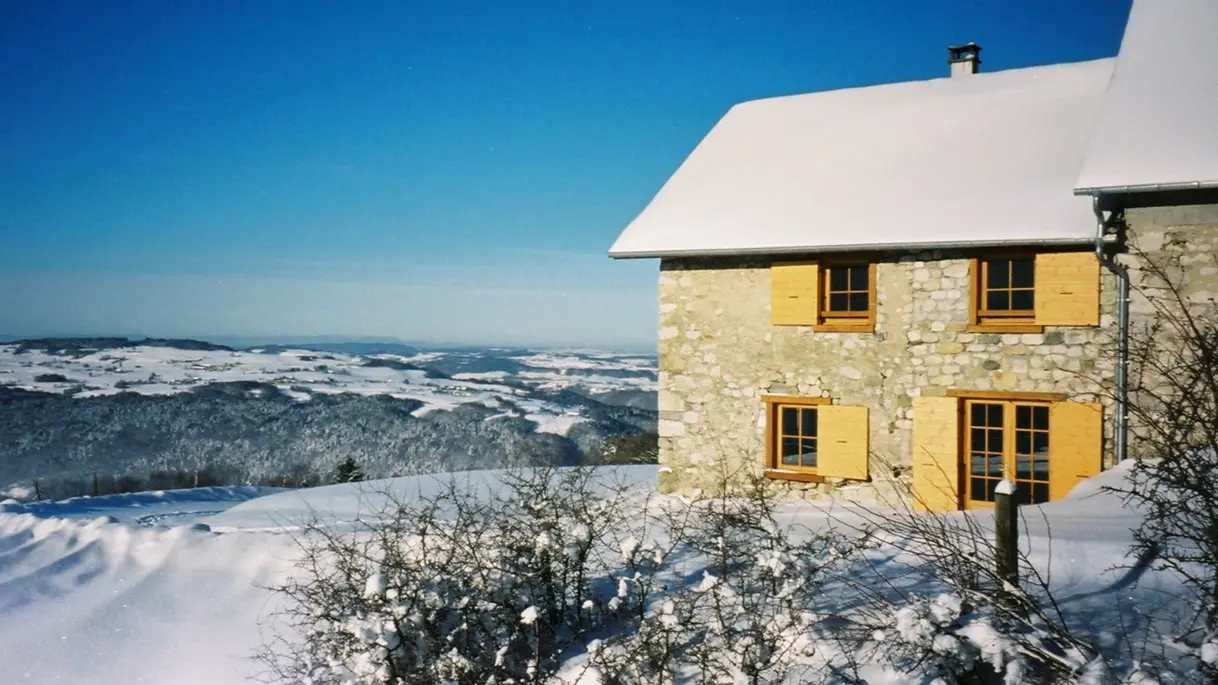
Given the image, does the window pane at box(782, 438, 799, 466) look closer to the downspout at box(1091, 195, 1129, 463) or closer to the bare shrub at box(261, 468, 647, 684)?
the downspout at box(1091, 195, 1129, 463)

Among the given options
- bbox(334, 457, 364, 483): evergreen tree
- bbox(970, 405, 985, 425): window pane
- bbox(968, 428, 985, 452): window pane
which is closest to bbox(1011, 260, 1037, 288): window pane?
bbox(970, 405, 985, 425): window pane

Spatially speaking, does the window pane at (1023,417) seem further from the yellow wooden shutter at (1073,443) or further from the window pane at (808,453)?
the window pane at (808,453)

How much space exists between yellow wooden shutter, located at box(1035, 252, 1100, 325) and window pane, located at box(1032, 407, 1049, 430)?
105cm

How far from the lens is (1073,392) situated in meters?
9.45

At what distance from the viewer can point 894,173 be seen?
11.4 metres

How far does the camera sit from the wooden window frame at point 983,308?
32.0 feet

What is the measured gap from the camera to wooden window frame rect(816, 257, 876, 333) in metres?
10.5

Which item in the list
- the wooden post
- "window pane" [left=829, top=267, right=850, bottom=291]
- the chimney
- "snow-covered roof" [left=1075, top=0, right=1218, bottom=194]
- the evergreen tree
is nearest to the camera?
the wooden post

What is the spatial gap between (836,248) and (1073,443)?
3.53 meters

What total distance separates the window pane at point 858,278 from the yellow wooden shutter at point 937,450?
161 cm

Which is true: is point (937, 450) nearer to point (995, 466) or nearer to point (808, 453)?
point (995, 466)

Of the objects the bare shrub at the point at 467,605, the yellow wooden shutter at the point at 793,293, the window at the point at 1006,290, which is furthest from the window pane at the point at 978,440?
the bare shrub at the point at 467,605

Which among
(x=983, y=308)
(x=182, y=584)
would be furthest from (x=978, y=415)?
(x=182, y=584)

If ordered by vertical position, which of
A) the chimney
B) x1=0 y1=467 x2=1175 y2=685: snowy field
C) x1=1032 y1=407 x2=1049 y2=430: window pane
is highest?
the chimney
